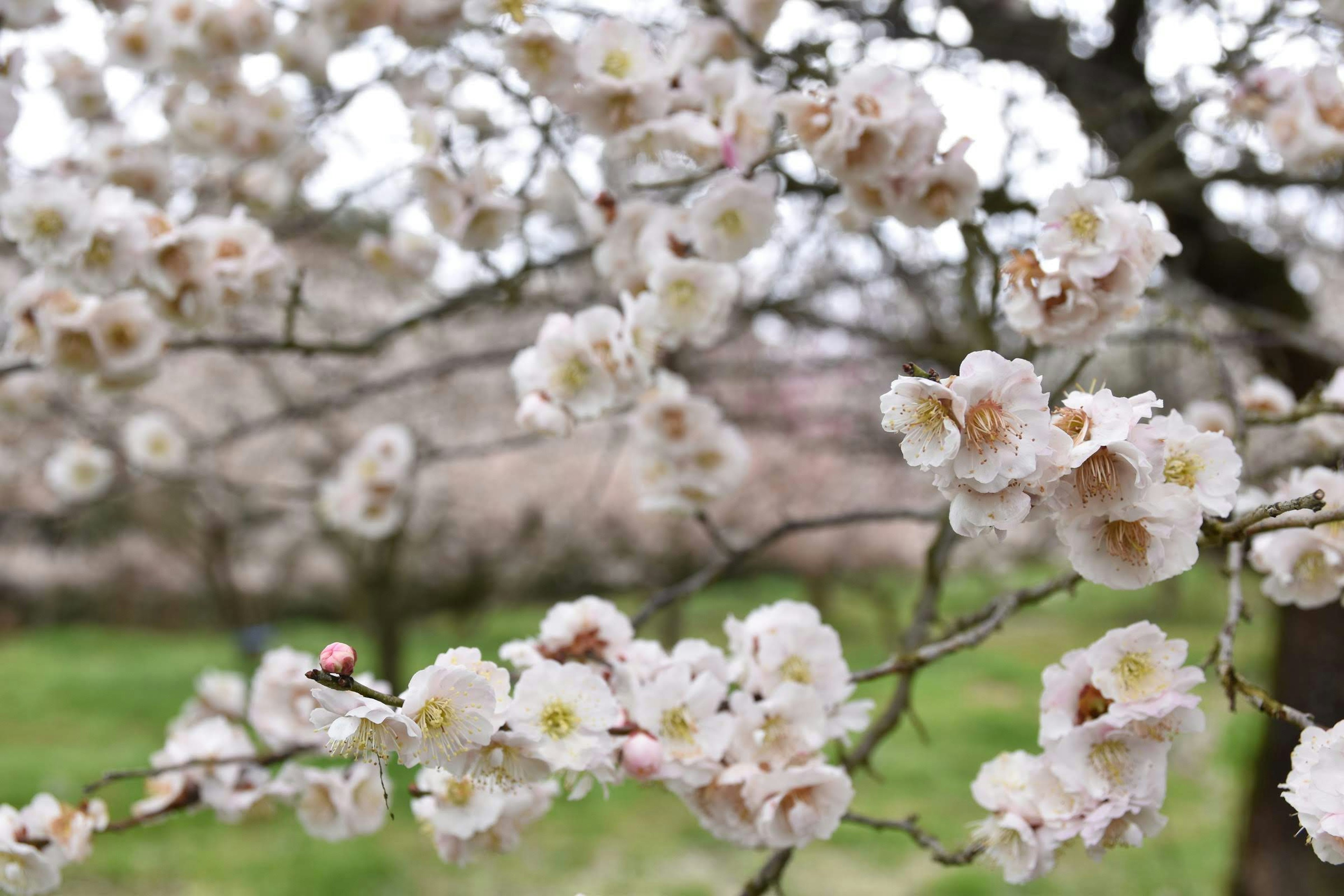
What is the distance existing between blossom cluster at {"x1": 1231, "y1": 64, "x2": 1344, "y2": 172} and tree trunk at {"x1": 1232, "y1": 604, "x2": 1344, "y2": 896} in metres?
1.91

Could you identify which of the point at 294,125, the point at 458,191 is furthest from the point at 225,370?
the point at 458,191

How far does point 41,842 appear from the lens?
1.33m


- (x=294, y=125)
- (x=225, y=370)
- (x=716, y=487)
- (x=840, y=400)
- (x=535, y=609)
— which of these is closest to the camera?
(x=716, y=487)

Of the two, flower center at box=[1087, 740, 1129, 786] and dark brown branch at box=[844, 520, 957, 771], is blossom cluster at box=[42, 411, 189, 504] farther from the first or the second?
flower center at box=[1087, 740, 1129, 786]

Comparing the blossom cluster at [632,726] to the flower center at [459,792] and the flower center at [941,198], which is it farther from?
the flower center at [941,198]

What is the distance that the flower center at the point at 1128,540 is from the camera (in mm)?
866

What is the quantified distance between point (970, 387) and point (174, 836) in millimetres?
5349

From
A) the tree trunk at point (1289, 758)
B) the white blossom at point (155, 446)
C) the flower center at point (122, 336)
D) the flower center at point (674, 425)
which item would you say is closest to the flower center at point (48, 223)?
the flower center at point (122, 336)

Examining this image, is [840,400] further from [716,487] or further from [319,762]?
[716,487]

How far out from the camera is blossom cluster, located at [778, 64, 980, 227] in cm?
132

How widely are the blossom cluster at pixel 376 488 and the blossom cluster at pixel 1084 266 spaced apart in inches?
75.7

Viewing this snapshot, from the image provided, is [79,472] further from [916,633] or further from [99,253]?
[916,633]

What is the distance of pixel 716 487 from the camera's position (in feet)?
6.16

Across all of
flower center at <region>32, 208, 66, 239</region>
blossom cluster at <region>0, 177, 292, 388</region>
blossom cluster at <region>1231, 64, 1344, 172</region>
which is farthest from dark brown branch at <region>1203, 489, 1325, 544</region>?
flower center at <region>32, 208, 66, 239</region>
